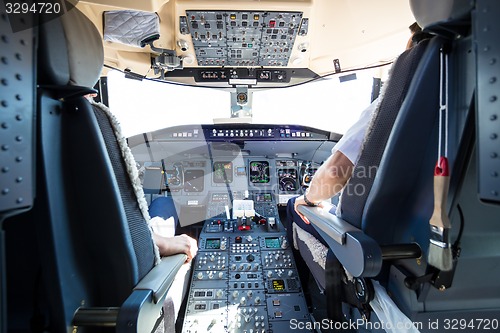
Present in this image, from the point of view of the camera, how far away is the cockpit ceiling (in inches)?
63.5

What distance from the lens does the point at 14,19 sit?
0.52 meters

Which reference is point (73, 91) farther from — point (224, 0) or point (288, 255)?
point (288, 255)

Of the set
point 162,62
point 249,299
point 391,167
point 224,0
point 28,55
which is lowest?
point 249,299

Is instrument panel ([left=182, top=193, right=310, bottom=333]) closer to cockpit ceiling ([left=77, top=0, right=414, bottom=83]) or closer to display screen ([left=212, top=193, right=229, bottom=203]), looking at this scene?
display screen ([left=212, top=193, right=229, bottom=203])

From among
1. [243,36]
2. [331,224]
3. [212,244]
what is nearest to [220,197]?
[212,244]

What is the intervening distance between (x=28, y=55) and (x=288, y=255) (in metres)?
2.07

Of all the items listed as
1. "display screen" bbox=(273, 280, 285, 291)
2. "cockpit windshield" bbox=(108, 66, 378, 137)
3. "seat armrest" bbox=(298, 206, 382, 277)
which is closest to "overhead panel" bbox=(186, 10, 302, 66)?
"cockpit windshield" bbox=(108, 66, 378, 137)

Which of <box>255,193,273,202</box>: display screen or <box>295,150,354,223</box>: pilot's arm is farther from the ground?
<box>295,150,354,223</box>: pilot's arm

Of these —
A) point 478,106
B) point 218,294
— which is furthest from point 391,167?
point 218,294

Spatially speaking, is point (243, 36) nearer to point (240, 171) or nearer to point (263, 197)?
point (240, 171)

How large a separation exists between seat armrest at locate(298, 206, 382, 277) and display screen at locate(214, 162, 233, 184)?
197 cm

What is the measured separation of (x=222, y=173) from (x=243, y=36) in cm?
162

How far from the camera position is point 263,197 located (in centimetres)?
306

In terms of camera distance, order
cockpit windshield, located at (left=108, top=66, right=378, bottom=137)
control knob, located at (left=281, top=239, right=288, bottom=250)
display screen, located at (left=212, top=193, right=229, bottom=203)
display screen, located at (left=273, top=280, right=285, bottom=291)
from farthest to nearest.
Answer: display screen, located at (left=212, top=193, right=229, bottom=203) → cockpit windshield, located at (left=108, top=66, right=378, bottom=137) → control knob, located at (left=281, top=239, right=288, bottom=250) → display screen, located at (left=273, top=280, right=285, bottom=291)
